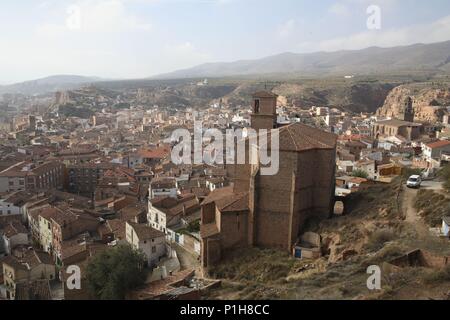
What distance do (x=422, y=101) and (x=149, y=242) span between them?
77.8 metres

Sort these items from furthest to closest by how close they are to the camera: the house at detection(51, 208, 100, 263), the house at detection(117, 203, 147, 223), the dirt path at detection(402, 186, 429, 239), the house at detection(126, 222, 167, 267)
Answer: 1. the house at detection(117, 203, 147, 223)
2. the house at detection(51, 208, 100, 263)
3. the house at detection(126, 222, 167, 267)
4. the dirt path at detection(402, 186, 429, 239)

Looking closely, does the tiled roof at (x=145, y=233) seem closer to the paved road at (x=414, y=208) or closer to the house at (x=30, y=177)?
the paved road at (x=414, y=208)

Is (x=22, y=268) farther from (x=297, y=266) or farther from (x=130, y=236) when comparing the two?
(x=297, y=266)

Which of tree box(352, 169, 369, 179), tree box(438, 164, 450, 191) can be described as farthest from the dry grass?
tree box(352, 169, 369, 179)

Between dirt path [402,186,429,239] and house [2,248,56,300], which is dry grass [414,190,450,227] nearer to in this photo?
dirt path [402,186,429,239]

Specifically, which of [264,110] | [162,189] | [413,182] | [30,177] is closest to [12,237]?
[162,189]

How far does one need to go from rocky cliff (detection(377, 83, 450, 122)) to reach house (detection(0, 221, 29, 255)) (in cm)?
6161

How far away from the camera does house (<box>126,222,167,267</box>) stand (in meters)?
25.2

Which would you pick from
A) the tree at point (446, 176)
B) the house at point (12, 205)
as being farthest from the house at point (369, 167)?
the house at point (12, 205)

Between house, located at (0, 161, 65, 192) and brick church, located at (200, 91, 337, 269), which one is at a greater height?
brick church, located at (200, 91, 337, 269)

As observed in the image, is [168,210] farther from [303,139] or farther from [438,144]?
[438,144]

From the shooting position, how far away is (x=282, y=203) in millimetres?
21500

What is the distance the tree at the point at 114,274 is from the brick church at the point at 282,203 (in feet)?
11.2
